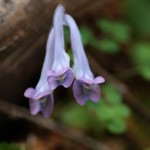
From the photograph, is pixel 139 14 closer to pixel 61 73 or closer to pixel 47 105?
pixel 47 105

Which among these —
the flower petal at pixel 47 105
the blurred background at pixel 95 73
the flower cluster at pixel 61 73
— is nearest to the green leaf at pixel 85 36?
the blurred background at pixel 95 73

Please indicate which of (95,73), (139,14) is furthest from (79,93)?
(139,14)

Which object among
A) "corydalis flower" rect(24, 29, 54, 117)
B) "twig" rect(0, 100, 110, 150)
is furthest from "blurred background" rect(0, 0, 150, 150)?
"corydalis flower" rect(24, 29, 54, 117)

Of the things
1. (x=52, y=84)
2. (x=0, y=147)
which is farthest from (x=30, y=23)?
(x=0, y=147)

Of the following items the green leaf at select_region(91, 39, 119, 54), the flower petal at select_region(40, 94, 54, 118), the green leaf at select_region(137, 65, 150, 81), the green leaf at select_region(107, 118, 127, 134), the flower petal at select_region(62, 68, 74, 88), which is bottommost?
the green leaf at select_region(137, 65, 150, 81)

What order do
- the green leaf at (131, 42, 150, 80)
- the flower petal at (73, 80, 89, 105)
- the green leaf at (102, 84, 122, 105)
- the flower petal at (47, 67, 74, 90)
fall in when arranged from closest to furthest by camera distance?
the flower petal at (47, 67, 74, 90) → the flower petal at (73, 80, 89, 105) → the green leaf at (102, 84, 122, 105) → the green leaf at (131, 42, 150, 80)

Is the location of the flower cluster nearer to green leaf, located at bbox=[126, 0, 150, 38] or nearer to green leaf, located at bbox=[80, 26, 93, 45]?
green leaf, located at bbox=[80, 26, 93, 45]

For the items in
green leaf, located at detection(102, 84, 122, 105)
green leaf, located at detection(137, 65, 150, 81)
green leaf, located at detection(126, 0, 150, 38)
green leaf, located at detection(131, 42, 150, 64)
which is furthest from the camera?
green leaf, located at detection(126, 0, 150, 38)

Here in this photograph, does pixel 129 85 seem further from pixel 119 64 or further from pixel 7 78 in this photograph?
pixel 7 78
